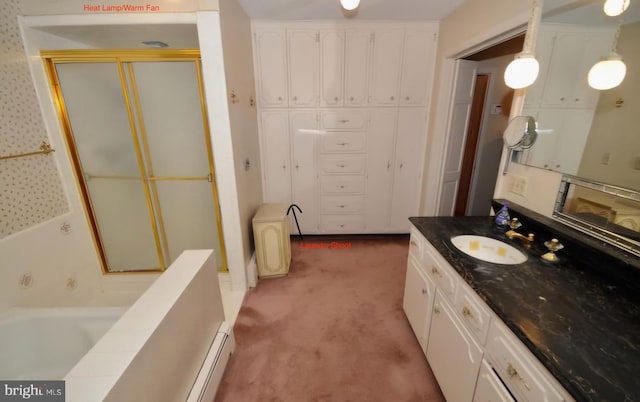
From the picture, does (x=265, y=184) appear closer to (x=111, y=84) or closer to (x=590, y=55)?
(x=111, y=84)

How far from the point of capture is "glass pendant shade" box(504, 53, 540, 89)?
48.9 inches

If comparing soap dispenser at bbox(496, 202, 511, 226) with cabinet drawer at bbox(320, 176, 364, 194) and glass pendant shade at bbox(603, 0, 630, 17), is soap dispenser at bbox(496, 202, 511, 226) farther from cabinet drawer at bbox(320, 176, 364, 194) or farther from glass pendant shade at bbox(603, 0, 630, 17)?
cabinet drawer at bbox(320, 176, 364, 194)

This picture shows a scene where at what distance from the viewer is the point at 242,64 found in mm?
2203

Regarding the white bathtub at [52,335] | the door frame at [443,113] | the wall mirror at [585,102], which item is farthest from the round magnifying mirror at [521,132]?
the white bathtub at [52,335]

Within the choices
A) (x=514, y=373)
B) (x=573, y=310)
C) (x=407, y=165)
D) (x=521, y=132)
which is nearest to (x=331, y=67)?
(x=407, y=165)

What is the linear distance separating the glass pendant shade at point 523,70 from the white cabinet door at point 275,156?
2.05 meters

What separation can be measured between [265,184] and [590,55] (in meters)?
2.71

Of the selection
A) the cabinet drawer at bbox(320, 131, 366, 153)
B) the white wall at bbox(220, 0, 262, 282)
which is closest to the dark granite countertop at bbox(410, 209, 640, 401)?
the white wall at bbox(220, 0, 262, 282)

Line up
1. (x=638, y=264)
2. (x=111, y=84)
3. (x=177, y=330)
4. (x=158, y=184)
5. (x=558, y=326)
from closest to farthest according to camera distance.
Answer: (x=558, y=326), (x=638, y=264), (x=177, y=330), (x=111, y=84), (x=158, y=184)

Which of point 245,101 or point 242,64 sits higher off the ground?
point 242,64

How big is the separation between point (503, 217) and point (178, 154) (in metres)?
2.48

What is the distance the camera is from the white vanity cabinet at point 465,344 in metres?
0.77

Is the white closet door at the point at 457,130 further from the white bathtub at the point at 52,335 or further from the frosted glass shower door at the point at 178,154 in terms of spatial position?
the white bathtub at the point at 52,335

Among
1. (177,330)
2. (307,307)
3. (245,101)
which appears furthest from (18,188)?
(307,307)
